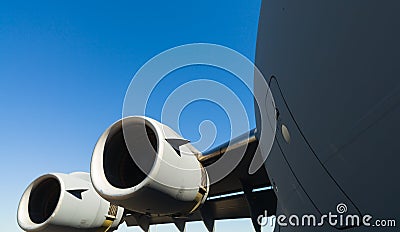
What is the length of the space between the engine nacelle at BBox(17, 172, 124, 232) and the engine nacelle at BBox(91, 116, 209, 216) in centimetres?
268

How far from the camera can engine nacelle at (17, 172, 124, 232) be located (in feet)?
30.3

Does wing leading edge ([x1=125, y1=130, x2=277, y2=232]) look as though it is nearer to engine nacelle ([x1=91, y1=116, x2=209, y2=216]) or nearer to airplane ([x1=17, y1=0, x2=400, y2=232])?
engine nacelle ([x1=91, y1=116, x2=209, y2=216])

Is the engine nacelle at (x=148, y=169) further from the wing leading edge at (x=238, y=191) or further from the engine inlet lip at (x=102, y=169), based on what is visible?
the wing leading edge at (x=238, y=191)

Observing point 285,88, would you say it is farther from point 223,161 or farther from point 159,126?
point 223,161

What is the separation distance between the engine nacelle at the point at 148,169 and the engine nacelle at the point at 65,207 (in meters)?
2.68

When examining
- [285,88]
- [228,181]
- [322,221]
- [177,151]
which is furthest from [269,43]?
[228,181]


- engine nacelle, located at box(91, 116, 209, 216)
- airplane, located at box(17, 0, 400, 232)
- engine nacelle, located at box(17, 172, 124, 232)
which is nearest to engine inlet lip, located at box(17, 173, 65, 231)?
engine nacelle, located at box(17, 172, 124, 232)

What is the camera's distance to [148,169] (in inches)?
258

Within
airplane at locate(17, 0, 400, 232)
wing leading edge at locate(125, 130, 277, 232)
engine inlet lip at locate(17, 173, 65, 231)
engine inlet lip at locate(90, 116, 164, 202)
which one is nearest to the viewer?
airplane at locate(17, 0, 400, 232)

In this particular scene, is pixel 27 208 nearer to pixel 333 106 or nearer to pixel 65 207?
pixel 65 207

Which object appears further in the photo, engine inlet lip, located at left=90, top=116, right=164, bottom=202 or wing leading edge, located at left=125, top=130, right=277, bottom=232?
wing leading edge, located at left=125, top=130, right=277, bottom=232

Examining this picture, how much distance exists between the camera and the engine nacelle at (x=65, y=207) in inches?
364

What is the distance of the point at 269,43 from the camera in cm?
327

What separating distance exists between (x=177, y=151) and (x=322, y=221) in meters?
4.35
